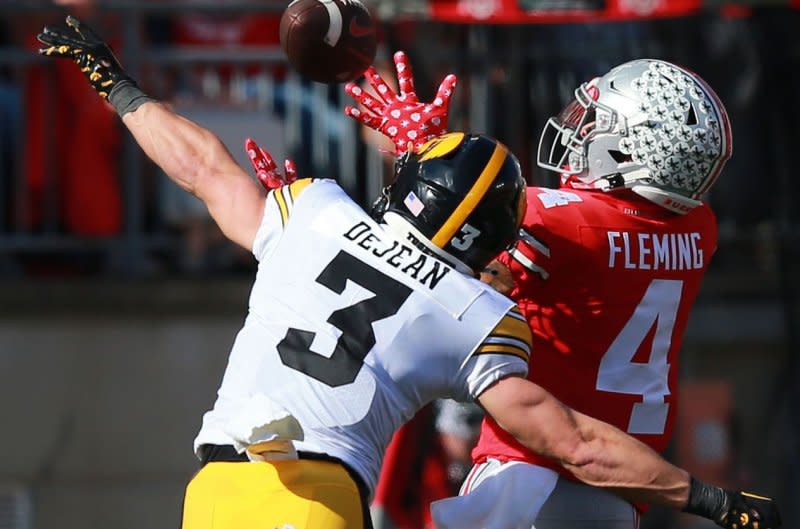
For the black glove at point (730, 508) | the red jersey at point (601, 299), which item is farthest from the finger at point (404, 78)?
the black glove at point (730, 508)

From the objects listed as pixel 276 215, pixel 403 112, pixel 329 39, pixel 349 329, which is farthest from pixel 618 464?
pixel 329 39

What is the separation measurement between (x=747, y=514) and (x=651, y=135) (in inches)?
43.6

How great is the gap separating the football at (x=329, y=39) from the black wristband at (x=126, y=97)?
0.58m

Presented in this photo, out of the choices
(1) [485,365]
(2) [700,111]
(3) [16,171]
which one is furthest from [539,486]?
(3) [16,171]

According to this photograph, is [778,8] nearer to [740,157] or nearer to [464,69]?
[740,157]

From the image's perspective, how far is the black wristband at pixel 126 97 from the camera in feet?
15.1

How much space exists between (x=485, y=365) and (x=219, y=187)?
3.24 feet

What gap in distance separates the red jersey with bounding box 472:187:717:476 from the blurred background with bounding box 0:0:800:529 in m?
3.02

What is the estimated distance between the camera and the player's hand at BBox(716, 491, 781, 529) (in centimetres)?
404

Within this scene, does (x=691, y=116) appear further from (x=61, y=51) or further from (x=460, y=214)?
(x=61, y=51)

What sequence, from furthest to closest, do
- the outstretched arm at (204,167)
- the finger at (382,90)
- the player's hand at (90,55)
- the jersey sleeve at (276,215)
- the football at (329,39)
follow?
the football at (329,39) < the finger at (382,90) < the player's hand at (90,55) < the outstretched arm at (204,167) < the jersey sleeve at (276,215)

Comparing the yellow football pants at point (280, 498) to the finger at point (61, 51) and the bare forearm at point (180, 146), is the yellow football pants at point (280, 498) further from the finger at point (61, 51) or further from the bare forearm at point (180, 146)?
the finger at point (61, 51)

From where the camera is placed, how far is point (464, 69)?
8086mm

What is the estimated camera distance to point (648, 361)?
462 centimetres
